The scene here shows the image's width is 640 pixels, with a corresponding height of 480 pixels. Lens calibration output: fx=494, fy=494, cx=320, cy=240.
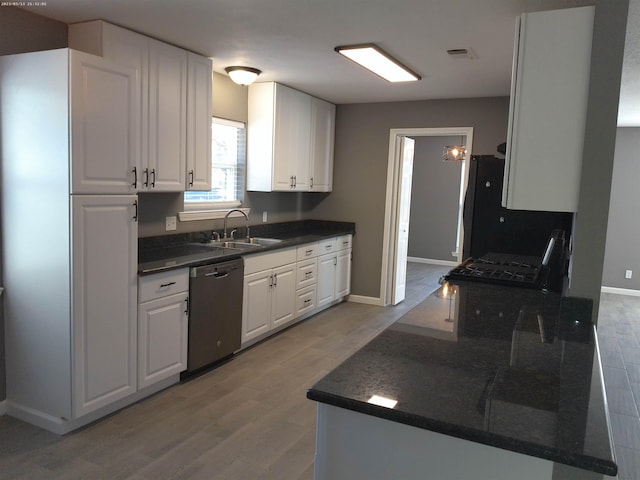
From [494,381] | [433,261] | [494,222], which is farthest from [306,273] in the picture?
[433,261]

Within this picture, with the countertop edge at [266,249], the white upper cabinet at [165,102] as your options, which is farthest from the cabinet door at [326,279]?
the white upper cabinet at [165,102]

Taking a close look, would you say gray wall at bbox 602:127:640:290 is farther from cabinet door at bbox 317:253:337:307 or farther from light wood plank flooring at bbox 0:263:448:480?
light wood plank flooring at bbox 0:263:448:480

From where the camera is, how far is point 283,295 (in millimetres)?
4680

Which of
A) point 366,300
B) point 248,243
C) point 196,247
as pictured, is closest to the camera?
point 196,247

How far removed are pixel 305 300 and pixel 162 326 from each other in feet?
6.68

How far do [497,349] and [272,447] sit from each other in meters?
1.60

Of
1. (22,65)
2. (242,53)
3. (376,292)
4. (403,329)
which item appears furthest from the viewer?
(376,292)

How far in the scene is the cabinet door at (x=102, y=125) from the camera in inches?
103

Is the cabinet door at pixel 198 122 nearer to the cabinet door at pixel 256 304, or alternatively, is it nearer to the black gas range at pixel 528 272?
the cabinet door at pixel 256 304

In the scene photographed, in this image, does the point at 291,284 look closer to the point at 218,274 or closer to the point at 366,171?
the point at 218,274

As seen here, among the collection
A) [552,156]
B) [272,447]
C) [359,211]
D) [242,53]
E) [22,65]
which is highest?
[242,53]

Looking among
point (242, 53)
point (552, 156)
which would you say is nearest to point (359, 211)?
point (242, 53)

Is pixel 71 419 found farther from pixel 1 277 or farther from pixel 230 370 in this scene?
pixel 230 370

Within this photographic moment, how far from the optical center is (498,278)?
111 inches
